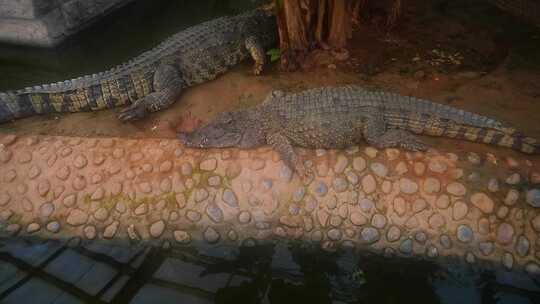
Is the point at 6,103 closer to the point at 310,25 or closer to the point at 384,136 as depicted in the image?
the point at 310,25

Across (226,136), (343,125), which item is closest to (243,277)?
(226,136)

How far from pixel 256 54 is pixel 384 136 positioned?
200cm

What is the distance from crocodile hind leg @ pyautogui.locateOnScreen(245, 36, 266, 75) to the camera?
16.4 feet

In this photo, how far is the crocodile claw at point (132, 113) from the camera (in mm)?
4355

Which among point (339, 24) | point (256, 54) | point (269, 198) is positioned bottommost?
point (269, 198)

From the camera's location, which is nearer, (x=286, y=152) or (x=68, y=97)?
(x=286, y=152)

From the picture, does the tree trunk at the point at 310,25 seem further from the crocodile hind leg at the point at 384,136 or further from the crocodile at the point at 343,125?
the crocodile hind leg at the point at 384,136

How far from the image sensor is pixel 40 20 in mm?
5840

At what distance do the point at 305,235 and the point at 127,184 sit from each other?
173cm

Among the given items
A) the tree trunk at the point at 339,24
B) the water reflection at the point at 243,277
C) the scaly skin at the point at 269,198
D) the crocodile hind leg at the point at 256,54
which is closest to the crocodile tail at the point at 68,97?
the scaly skin at the point at 269,198

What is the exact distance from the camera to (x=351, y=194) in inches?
144

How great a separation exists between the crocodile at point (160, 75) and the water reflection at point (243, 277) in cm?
156

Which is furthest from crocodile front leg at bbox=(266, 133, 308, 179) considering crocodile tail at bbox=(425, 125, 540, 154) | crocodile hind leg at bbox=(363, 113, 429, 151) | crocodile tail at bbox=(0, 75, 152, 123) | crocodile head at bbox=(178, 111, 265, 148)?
crocodile tail at bbox=(0, 75, 152, 123)

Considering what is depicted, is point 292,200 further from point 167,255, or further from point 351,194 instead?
point 167,255
